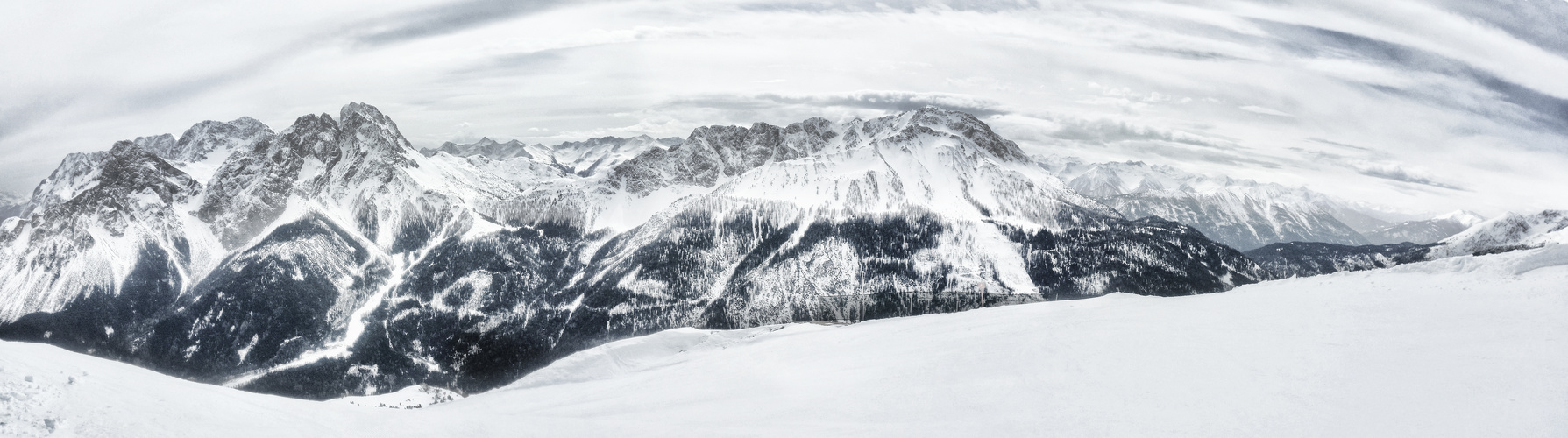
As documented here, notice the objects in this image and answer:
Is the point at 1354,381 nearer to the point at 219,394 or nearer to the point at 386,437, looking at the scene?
the point at 386,437

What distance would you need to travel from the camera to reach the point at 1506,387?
22594 mm

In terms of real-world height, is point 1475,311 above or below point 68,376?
below

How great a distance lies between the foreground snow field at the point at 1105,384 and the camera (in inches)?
798

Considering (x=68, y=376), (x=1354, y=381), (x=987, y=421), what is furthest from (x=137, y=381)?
(x=1354, y=381)

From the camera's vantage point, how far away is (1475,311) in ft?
95.8

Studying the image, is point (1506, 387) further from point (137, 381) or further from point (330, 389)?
point (330, 389)

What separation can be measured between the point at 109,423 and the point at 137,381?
10.2ft

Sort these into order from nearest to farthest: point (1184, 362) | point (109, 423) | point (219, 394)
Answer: point (109, 423) → point (219, 394) → point (1184, 362)

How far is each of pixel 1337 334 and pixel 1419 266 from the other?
15.4m

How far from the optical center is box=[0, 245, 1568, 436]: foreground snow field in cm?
2027

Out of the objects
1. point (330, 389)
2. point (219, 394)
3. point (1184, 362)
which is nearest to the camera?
point (219, 394)

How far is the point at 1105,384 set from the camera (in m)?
28.0

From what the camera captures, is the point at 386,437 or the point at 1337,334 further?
the point at 1337,334

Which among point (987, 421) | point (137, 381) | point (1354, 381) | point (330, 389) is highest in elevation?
point (137, 381)
